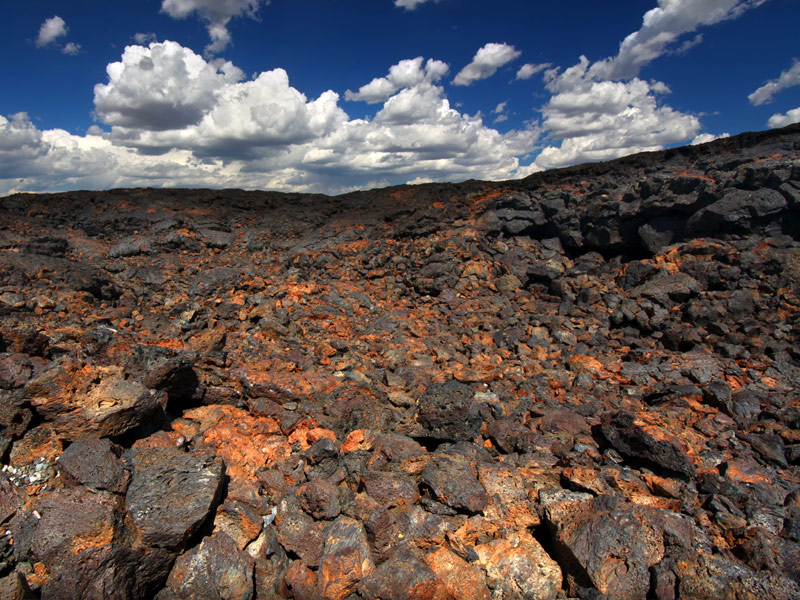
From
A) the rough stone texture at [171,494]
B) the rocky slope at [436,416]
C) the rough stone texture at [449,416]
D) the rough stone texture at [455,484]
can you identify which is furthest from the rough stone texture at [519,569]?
the rough stone texture at [171,494]

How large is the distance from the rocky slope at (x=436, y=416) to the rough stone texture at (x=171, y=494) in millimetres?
20

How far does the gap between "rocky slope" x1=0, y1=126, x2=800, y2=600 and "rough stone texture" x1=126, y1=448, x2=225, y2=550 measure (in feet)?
0.07

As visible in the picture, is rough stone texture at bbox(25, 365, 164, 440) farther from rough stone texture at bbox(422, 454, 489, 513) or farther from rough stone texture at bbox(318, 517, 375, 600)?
rough stone texture at bbox(422, 454, 489, 513)

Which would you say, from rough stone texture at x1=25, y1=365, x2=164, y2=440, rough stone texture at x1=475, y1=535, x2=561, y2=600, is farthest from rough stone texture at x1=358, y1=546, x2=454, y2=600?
rough stone texture at x1=25, y1=365, x2=164, y2=440

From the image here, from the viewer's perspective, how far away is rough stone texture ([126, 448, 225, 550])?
342 cm

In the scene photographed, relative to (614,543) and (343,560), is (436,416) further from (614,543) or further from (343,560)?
(614,543)

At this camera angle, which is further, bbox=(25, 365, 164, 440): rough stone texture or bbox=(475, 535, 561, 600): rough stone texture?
bbox=(25, 365, 164, 440): rough stone texture

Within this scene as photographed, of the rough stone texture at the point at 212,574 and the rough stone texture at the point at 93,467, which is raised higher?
the rough stone texture at the point at 93,467

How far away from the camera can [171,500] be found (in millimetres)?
3592

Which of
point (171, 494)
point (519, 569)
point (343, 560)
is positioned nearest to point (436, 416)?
point (519, 569)

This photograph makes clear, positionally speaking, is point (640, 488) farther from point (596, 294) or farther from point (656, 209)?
point (656, 209)

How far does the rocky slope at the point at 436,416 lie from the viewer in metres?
3.37

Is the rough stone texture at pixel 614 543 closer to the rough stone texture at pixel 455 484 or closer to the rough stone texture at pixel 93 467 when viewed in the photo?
the rough stone texture at pixel 455 484

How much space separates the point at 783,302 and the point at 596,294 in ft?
11.7
